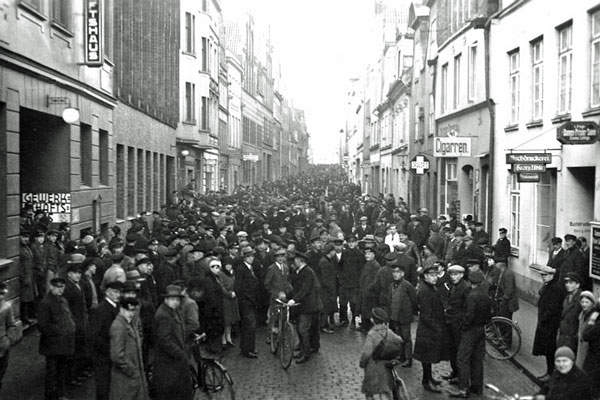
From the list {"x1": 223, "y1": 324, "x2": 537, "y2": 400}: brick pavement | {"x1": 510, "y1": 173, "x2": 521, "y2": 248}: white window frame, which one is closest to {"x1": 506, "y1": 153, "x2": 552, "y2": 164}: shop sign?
{"x1": 510, "y1": 173, "x2": 521, "y2": 248}: white window frame

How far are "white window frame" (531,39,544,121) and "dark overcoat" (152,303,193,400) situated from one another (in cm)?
1238

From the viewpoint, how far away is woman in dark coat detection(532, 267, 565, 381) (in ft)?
35.9

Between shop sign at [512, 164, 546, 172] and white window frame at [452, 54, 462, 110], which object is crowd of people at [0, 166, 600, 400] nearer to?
shop sign at [512, 164, 546, 172]

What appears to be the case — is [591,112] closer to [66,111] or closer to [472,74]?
[66,111]

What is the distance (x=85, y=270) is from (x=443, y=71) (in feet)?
71.9

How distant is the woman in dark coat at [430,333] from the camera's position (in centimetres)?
1084

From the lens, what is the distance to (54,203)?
737 inches

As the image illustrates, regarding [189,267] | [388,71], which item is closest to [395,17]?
[388,71]

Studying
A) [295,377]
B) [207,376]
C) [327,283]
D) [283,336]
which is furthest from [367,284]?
[207,376]

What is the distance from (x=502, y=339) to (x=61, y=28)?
11157mm

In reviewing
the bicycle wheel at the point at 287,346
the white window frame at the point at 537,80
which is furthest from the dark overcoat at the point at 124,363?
→ the white window frame at the point at 537,80

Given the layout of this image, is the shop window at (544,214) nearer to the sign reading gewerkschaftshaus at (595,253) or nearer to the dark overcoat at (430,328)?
the sign reading gewerkschaftshaus at (595,253)

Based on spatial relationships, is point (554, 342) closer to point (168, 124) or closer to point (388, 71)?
point (168, 124)

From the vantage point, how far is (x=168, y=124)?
1437 inches
